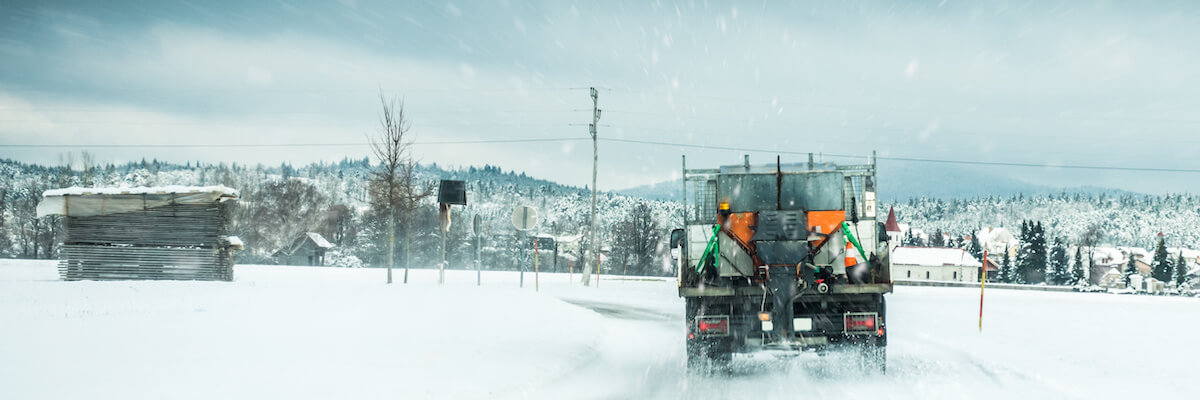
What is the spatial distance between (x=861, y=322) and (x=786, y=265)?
4.09ft

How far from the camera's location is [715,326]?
29.7ft

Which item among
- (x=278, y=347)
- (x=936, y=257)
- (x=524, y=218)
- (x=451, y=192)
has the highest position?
(x=451, y=192)

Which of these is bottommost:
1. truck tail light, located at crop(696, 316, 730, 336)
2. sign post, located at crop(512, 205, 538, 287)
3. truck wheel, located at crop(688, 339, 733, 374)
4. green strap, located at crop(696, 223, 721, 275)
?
truck wheel, located at crop(688, 339, 733, 374)

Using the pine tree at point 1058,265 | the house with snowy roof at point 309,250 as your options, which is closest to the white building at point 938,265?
the pine tree at point 1058,265

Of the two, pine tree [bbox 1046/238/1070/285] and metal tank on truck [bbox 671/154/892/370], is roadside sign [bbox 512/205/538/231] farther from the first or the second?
pine tree [bbox 1046/238/1070/285]

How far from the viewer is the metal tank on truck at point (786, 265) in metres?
8.57

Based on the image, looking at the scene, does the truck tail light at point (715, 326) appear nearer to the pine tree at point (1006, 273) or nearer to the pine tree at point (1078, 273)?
the pine tree at point (1006, 273)

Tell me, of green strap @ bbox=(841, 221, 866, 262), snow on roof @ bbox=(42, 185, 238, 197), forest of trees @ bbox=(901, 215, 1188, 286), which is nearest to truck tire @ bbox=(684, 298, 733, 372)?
green strap @ bbox=(841, 221, 866, 262)

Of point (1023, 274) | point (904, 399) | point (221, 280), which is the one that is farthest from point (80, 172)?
point (1023, 274)

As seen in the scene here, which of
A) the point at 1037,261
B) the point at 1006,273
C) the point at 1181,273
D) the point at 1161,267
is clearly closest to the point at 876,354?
the point at 1037,261

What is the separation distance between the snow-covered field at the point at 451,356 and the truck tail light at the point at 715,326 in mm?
526

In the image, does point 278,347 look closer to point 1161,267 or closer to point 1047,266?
point 1047,266

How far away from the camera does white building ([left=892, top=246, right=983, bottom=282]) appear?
11112 cm

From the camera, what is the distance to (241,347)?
Answer: 770cm
